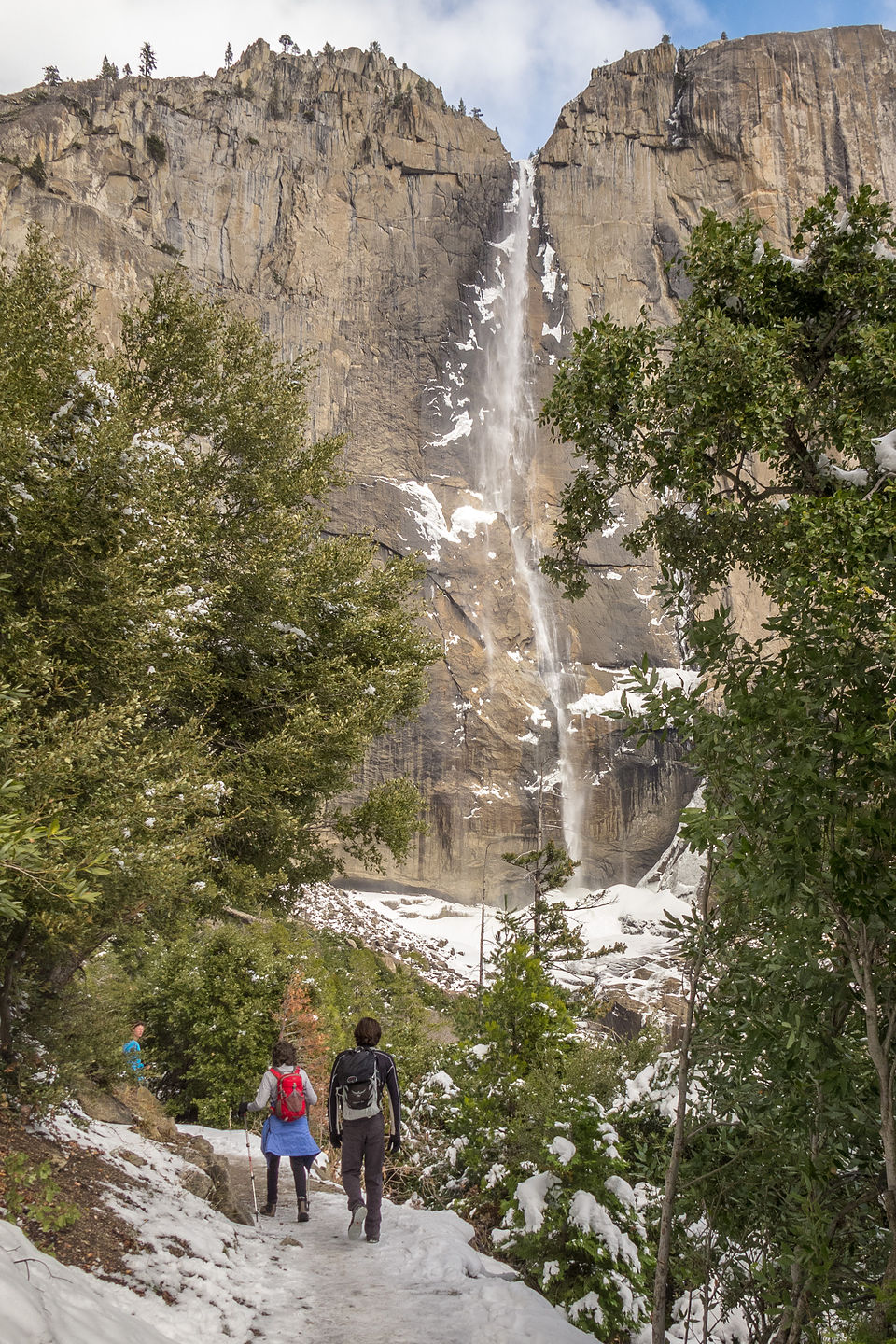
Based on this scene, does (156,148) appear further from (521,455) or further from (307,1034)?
(307,1034)

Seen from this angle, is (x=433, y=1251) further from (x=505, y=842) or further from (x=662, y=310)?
(x=662, y=310)

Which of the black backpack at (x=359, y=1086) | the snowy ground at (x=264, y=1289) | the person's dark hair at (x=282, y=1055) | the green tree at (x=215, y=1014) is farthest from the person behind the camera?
the green tree at (x=215, y=1014)

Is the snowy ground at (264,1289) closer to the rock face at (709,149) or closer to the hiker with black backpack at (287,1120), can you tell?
the hiker with black backpack at (287,1120)

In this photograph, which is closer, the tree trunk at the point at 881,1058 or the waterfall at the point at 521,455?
the tree trunk at the point at 881,1058

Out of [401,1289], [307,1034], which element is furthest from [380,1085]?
[307,1034]

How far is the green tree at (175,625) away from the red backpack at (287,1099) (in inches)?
63.7

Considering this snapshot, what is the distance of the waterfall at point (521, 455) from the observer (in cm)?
4925

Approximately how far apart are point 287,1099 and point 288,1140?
0.34 m

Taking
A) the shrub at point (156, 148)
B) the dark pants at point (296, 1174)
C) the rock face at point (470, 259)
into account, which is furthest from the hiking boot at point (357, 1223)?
the shrub at point (156, 148)

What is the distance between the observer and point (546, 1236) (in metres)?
4.94

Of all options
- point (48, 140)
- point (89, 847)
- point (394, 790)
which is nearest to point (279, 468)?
point (394, 790)

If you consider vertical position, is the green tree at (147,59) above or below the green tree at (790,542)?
above

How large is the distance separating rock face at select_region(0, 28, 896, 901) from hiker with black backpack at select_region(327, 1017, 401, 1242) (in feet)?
131

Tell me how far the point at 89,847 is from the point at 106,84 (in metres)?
67.2
